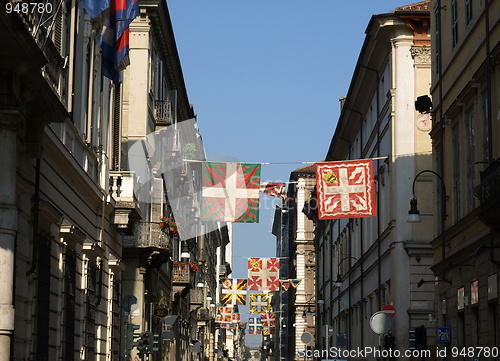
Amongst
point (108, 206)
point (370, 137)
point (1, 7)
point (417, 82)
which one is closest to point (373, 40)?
point (417, 82)

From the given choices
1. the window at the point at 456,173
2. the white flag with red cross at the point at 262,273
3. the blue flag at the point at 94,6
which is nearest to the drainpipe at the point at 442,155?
the window at the point at 456,173

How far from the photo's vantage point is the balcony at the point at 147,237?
33.3 metres

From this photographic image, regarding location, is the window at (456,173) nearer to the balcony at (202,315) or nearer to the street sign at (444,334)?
the street sign at (444,334)

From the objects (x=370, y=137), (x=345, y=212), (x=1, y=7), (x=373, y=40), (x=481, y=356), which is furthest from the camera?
(x=370, y=137)

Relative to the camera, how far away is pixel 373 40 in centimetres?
3712

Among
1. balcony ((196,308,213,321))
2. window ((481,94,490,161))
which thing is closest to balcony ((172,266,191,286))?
balcony ((196,308,213,321))

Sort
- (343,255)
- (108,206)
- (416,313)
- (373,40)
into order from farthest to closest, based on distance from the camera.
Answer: (343,255)
(373,40)
(416,313)
(108,206)

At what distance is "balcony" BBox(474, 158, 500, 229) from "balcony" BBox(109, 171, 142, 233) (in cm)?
1065

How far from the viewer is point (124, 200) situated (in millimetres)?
26969

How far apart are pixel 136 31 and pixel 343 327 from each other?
26.7 m

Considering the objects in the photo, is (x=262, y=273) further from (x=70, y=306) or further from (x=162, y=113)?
(x=70, y=306)

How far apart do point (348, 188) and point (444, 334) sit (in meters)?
6.63

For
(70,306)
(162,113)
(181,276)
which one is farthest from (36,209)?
(181,276)

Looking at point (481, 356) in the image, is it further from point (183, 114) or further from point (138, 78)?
point (183, 114)
